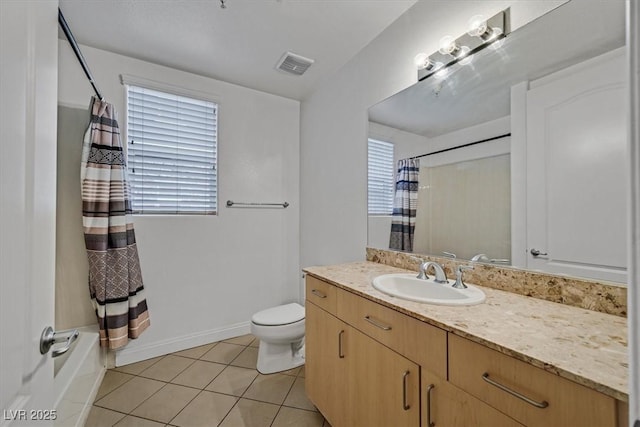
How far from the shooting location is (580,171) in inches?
39.3

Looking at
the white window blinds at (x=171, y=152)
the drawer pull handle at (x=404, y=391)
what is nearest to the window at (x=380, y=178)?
the drawer pull handle at (x=404, y=391)

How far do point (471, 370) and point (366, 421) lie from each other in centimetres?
63

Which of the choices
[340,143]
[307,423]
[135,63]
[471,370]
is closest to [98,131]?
[135,63]

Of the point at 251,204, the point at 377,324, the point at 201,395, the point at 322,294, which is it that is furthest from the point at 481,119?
the point at 201,395

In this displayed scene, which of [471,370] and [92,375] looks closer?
[471,370]

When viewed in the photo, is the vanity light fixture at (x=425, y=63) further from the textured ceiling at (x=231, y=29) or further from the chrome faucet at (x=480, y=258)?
the chrome faucet at (x=480, y=258)

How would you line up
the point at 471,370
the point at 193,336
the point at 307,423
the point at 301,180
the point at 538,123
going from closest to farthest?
the point at 471,370
the point at 538,123
the point at 307,423
the point at 193,336
the point at 301,180

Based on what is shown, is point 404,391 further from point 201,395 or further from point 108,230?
point 108,230

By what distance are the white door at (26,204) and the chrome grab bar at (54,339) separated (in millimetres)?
17

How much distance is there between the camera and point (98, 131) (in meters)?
1.83

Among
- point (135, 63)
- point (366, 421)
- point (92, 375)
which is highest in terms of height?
point (135, 63)

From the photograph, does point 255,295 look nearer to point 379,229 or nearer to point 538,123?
point 379,229

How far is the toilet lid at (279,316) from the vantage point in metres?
1.96

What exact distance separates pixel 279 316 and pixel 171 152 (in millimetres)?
1640
